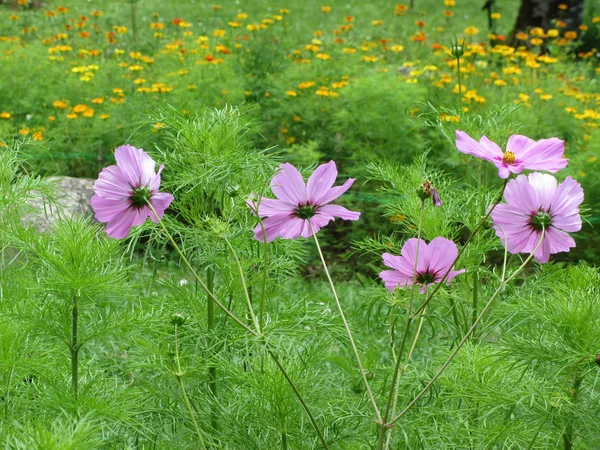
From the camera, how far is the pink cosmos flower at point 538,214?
1232 mm

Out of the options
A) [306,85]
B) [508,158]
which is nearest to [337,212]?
[508,158]

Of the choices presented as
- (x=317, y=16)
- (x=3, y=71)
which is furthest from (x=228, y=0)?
(x=3, y=71)

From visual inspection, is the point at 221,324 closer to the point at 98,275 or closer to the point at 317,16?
the point at 98,275

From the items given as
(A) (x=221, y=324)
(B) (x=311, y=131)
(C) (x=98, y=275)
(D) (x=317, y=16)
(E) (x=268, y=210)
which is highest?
(E) (x=268, y=210)

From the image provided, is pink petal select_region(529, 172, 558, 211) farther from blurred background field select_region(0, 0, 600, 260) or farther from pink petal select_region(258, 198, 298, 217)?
blurred background field select_region(0, 0, 600, 260)

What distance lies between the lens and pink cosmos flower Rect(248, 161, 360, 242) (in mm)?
1277

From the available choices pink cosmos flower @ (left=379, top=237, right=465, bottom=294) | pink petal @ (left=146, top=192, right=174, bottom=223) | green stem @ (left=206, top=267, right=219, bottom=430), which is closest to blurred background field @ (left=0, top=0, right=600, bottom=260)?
green stem @ (left=206, top=267, right=219, bottom=430)

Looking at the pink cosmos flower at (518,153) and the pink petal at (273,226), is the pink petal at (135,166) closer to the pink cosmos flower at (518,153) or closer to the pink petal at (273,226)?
the pink petal at (273,226)

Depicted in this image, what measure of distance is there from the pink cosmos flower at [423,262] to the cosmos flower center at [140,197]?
0.38 metres

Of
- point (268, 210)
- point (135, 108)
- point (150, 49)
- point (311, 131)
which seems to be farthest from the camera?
point (150, 49)

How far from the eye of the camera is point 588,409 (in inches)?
52.7

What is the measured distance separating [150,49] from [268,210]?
6.71 m

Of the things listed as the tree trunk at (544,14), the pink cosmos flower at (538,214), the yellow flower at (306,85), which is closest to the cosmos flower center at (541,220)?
the pink cosmos flower at (538,214)

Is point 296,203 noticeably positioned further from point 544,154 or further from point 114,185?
point 544,154
